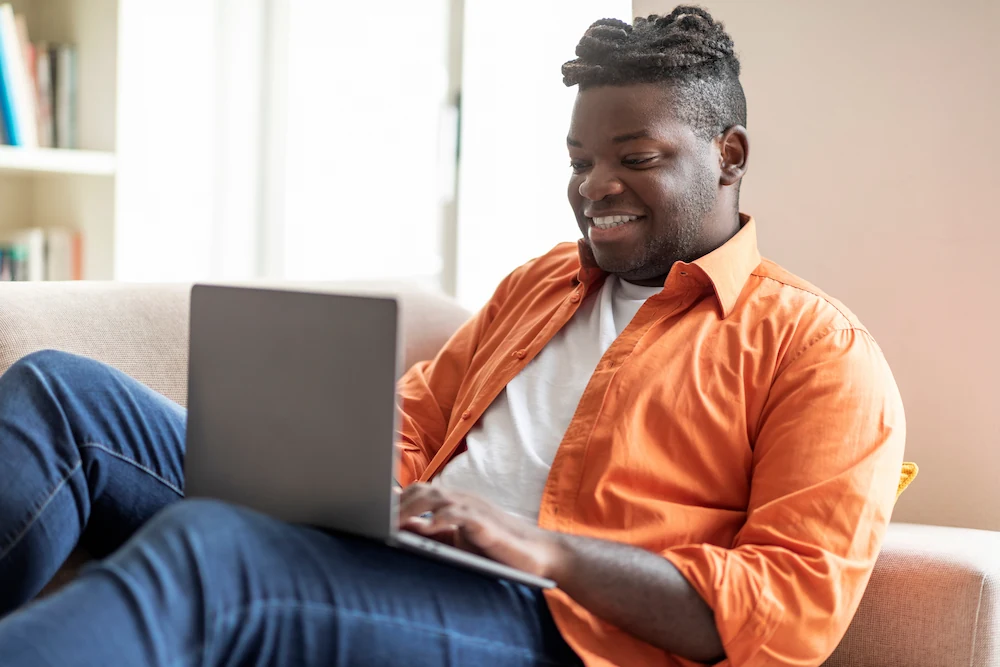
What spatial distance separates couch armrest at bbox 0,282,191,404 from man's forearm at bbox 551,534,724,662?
2.44 ft

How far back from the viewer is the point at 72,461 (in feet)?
3.88

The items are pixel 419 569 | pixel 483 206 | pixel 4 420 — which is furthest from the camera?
pixel 483 206

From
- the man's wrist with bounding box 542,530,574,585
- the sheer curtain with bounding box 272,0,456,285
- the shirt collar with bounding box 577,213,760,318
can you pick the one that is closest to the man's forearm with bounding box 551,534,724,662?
the man's wrist with bounding box 542,530,574,585

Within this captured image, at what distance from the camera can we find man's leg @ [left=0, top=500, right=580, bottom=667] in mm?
837

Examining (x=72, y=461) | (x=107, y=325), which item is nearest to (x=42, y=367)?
(x=72, y=461)

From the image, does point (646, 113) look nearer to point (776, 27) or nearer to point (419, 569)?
point (776, 27)

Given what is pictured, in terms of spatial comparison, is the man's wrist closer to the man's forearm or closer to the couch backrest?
the man's forearm

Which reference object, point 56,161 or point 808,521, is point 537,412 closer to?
point 808,521

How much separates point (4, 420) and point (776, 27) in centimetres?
129

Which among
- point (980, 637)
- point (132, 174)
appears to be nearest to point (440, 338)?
point (980, 637)

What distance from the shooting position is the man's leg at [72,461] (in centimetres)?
113

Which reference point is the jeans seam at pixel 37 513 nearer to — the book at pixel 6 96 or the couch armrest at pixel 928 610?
the couch armrest at pixel 928 610

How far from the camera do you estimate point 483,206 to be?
8.13 feet

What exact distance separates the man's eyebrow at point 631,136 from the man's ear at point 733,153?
0.12 meters
